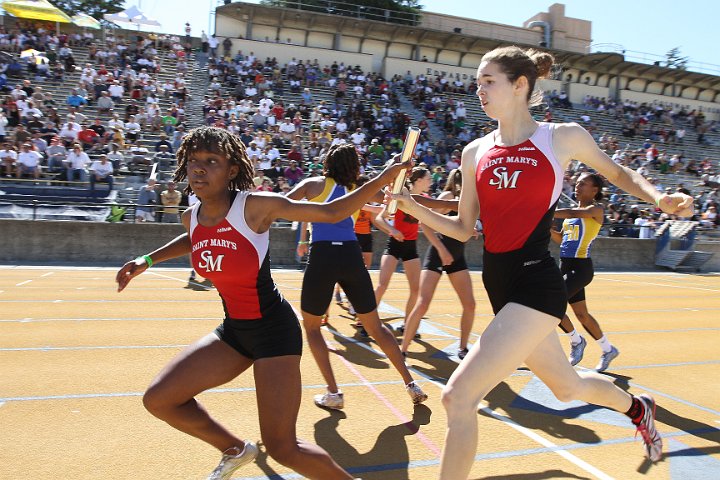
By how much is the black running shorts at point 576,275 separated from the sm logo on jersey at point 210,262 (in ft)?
15.0

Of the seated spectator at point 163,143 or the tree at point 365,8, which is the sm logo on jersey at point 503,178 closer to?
the seated spectator at point 163,143

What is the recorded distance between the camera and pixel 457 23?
40250mm

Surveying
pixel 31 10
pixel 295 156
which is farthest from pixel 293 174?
pixel 31 10

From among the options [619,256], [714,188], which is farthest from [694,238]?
[714,188]

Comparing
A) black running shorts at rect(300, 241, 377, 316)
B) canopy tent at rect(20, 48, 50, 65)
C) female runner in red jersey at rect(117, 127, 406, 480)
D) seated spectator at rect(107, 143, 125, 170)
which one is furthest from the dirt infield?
canopy tent at rect(20, 48, 50, 65)

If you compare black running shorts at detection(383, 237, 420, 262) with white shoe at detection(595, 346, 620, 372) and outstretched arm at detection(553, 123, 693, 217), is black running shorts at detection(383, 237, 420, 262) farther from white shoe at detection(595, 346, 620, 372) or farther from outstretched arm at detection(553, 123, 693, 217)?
outstretched arm at detection(553, 123, 693, 217)

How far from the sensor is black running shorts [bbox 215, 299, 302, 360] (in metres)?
3.21

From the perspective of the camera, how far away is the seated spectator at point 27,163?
15.4 m

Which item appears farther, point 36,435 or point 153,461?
point 36,435

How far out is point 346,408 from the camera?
16.9ft

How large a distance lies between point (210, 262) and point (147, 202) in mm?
13104

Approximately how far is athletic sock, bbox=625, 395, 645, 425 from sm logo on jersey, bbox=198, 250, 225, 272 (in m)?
2.89

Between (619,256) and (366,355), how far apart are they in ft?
53.6

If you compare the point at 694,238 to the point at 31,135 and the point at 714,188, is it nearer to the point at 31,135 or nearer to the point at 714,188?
the point at 714,188
